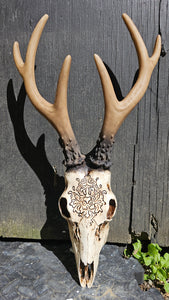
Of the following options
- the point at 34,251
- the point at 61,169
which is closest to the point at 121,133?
the point at 61,169

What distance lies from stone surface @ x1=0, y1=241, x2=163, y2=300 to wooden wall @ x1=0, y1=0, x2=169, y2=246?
239 millimetres

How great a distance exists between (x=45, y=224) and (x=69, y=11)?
6.26ft

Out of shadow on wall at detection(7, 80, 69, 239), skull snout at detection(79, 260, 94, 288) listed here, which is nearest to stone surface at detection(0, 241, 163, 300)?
skull snout at detection(79, 260, 94, 288)

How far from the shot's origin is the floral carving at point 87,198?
1.92m

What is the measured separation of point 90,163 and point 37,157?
2.38 ft

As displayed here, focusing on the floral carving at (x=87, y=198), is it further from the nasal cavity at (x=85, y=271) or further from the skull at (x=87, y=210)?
the nasal cavity at (x=85, y=271)

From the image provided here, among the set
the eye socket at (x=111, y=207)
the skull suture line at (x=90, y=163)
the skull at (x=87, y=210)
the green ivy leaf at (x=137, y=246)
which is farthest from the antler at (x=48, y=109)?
the green ivy leaf at (x=137, y=246)

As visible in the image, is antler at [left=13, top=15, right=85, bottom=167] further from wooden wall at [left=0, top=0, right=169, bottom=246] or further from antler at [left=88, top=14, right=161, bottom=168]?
wooden wall at [left=0, top=0, right=169, bottom=246]

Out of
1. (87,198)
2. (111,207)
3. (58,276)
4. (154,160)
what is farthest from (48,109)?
(58,276)

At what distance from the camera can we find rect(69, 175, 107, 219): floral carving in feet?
6.31

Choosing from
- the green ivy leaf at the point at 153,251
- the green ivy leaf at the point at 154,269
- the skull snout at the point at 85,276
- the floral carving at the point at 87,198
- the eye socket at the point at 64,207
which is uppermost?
the floral carving at the point at 87,198

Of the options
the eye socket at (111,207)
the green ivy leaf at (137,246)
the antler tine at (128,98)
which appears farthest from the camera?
the green ivy leaf at (137,246)

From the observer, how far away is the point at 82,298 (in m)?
1.97

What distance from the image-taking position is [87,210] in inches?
75.7
